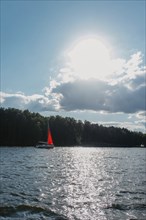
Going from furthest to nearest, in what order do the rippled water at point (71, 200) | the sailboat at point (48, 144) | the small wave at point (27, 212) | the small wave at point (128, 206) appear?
the sailboat at point (48, 144)
the small wave at point (128, 206)
the rippled water at point (71, 200)
the small wave at point (27, 212)

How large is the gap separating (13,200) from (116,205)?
26.0 feet

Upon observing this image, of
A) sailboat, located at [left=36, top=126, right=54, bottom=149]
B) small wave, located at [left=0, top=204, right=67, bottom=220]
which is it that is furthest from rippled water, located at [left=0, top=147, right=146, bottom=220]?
sailboat, located at [left=36, top=126, right=54, bottom=149]

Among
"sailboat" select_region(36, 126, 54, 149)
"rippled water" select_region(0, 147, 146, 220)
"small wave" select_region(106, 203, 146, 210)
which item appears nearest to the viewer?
"rippled water" select_region(0, 147, 146, 220)

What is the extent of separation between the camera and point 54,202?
89.4 feet

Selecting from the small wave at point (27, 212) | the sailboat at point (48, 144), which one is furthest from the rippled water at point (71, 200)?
the sailboat at point (48, 144)

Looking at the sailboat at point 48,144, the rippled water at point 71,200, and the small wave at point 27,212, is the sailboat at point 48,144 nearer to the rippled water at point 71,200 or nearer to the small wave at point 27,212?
A: the rippled water at point 71,200

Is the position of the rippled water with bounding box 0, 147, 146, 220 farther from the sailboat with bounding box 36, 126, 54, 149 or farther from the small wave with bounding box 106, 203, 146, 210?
the sailboat with bounding box 36, 126, 54, 149

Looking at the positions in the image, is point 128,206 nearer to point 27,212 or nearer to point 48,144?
point 27,212

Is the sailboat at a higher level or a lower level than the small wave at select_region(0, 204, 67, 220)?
higher

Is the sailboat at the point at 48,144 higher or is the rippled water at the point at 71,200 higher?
the sailboat at the point at 48,144

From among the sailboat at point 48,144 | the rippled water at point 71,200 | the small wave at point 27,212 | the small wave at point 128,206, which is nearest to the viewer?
the small wave at point 27,212

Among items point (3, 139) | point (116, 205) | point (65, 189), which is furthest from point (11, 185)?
point (3, 139)

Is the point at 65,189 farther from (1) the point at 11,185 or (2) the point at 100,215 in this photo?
(2) the point at 100,215

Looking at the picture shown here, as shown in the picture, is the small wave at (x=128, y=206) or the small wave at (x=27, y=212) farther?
the small wave at (x=128, y=206)
